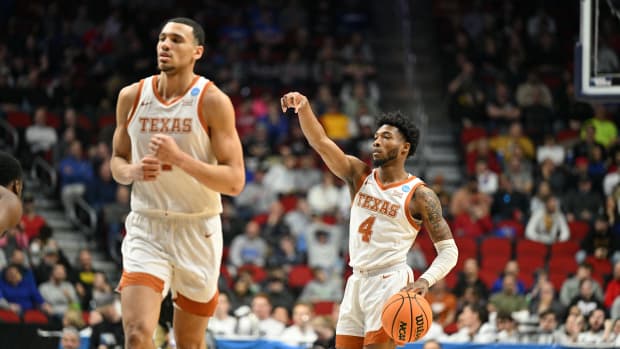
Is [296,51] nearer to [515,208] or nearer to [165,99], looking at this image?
[515,208]

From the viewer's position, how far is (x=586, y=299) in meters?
13.7

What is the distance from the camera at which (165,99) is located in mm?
6918

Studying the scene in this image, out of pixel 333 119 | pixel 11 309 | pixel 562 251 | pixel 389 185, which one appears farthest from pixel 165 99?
pixel 333 119

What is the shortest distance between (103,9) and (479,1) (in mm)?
7552

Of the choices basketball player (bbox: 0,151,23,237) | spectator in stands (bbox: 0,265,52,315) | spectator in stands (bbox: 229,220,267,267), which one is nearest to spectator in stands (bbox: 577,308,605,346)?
spectator in stands (bbox: 229,220,267,267)

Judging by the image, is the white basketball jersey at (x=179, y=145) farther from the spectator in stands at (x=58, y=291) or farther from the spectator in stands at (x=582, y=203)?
the spectator in stands at (x=582, y=203)

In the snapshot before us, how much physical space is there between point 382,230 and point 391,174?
47cm

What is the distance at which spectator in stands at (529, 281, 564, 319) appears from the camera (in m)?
13.9

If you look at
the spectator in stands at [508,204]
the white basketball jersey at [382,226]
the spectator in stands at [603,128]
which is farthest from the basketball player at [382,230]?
the spectator in stands at [603,128]

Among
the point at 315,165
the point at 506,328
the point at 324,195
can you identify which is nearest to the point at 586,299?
the point at 506,328

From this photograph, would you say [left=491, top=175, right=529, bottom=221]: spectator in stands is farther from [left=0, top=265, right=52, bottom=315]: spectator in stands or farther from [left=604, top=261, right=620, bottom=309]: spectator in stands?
[left=0, top=265, right=52, bottom=315]: spectator in stands

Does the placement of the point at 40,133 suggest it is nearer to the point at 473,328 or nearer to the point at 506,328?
the point at 473,328

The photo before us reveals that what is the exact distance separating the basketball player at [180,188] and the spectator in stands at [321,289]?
8085mm

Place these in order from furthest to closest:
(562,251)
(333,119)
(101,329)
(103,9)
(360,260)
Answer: (103,9)
(333,119)
(562,251)
(101,329)
(360,260)
